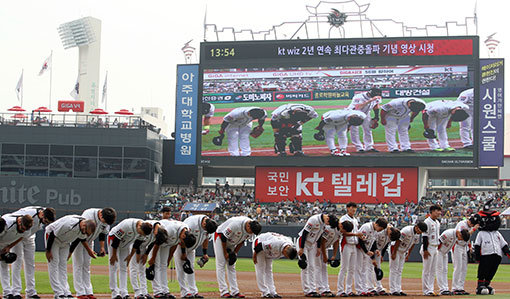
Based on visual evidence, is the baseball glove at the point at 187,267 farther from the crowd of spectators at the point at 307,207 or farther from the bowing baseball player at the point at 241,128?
the bowing baseball player at the point at 241,128

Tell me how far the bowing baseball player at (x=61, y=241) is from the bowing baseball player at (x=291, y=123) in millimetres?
30918

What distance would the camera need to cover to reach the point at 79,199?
46.7m

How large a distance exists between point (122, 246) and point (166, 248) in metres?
0.87

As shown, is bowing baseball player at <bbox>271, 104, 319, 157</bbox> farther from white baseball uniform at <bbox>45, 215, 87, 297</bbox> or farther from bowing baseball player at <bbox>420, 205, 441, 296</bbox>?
white baseball uniform at <bbox>45, 215, 87, 297</bbox>

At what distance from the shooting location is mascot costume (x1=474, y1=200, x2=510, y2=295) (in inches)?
686

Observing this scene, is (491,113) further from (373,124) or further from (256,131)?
(256,131)

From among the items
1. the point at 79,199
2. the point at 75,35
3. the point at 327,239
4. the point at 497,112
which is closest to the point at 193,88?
the point at 79,199

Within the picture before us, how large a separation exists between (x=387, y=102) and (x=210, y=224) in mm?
30158

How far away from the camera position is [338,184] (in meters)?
45.3

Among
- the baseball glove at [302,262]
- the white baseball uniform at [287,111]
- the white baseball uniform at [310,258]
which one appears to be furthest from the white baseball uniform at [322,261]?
the white baseball uniform at [287,111]

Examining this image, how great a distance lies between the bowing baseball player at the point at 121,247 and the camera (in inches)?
551

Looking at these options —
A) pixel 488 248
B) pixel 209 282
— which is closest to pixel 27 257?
pixel 209 282

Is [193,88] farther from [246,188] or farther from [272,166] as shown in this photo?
[246,188]

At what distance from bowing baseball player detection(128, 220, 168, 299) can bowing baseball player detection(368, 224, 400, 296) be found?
184 inches
